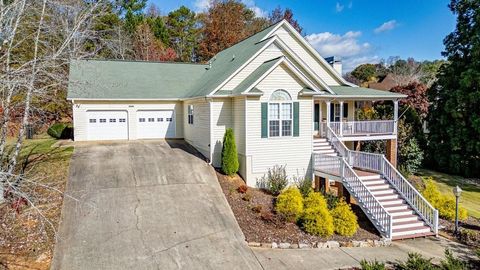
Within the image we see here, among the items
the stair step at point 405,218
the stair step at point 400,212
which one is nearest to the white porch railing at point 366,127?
the stair step at point 400,212

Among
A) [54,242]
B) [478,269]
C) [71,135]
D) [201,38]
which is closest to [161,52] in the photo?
[201,38]

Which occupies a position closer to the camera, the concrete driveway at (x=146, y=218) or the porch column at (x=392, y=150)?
the concrete driveway at (x=146, y=218)

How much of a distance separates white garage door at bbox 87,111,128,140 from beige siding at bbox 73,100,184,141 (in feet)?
0.81

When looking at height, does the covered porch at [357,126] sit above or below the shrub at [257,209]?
above

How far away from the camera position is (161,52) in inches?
1559

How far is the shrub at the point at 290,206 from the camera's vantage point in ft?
40.7

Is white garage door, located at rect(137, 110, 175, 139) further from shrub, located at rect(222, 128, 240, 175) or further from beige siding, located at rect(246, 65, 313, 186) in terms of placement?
beige siding, located at rect(246, 65, 313, 186)

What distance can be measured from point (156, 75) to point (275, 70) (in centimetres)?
1174

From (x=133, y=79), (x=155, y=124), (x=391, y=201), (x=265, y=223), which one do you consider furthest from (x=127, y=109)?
Result: (x=391, y=201)

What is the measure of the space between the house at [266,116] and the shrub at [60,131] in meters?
3.56

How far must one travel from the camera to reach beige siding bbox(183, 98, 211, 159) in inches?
687

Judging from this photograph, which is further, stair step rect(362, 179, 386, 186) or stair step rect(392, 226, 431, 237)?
stair step rect(362, 179, 386, 186)

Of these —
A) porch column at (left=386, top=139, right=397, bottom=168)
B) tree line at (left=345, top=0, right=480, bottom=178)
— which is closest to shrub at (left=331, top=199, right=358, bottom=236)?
porch column at (left=386, top=139, right=397, bottom=168)

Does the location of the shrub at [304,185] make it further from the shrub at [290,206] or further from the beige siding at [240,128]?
the beige siding at [240,128]
